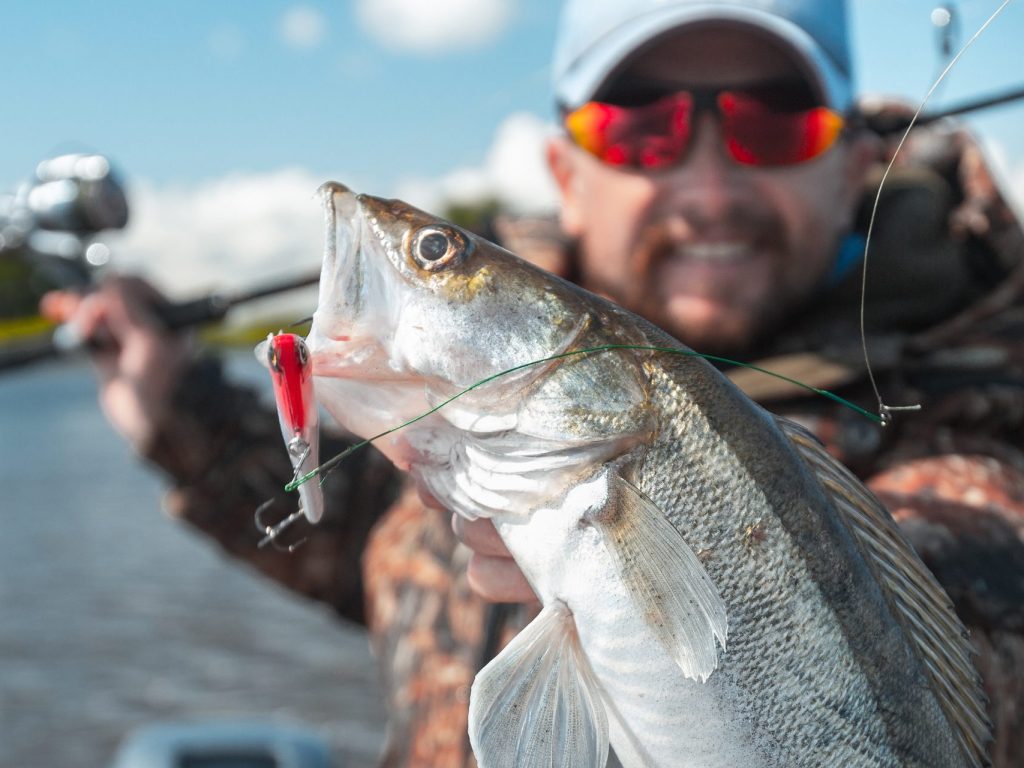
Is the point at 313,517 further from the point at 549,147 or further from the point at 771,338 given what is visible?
the point at 549,147

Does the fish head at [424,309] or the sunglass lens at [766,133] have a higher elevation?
the sunglass lens at [766,133]

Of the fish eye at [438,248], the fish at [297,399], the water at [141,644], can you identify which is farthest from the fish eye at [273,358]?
the water at [141,644]

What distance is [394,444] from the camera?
1691mm

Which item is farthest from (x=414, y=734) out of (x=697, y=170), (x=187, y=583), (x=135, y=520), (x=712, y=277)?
(x=135, y=520)

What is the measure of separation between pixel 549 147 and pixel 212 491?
196 cm

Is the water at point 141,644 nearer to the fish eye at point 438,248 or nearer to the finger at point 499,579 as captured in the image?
the finger at point 499,579

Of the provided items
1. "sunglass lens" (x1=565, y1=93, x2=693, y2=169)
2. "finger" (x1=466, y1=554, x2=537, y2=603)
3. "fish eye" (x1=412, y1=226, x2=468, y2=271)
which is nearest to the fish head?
"fish eye" (x1=412, y1=226, x2=468, y2=271)

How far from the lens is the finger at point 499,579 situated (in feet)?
6.10

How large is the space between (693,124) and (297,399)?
199cm

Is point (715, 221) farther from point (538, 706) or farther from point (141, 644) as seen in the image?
point (141, 644)

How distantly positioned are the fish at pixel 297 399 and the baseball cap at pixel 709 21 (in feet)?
6.58

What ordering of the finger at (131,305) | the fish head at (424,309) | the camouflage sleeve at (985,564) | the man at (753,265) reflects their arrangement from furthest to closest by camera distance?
the finger at (131,305) < the man at (753,265) < the camouflage sleeve at (985,564) < the fish head at (424,309)

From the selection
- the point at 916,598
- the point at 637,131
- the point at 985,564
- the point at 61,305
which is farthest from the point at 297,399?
the point at 61,305

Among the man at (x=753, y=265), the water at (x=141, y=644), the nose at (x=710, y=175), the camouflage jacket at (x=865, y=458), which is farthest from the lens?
the water at (x=141, y=644)
